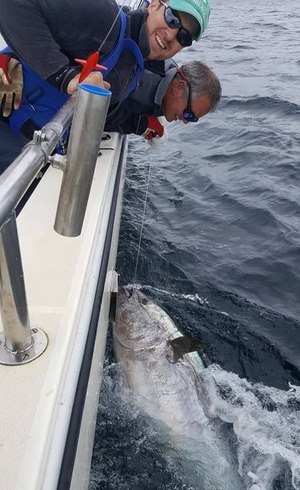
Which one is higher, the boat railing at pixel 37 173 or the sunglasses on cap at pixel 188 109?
the boat railing at pixel 37 173

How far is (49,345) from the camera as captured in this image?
65.3 inches

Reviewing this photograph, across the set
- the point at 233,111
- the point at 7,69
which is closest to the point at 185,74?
the point at 7,69

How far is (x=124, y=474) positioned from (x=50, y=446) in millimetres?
1327

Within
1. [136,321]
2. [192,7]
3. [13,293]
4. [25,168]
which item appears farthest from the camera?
[136,321]

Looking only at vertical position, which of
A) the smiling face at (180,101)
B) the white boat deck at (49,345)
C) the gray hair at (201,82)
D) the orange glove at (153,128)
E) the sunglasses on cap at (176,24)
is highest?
the sunglasses on cap at (176,24)

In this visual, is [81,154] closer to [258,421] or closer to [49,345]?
[49,345]

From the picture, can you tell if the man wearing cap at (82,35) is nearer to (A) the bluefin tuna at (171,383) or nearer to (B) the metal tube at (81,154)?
(B) the metal tube at (81,154)

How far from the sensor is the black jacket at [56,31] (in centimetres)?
255

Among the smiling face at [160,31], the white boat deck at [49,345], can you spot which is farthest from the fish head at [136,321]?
the smiling face at [160,31]

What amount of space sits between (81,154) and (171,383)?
182 centimetres

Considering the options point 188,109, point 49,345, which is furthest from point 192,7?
point 49,345

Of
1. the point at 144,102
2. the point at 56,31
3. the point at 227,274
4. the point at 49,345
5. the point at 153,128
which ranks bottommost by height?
the point at 227,274

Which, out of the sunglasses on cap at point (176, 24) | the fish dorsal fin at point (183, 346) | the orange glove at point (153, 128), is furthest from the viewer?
the orange glove at point (153, 128)

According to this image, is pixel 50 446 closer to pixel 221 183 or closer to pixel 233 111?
pixel 221 183
